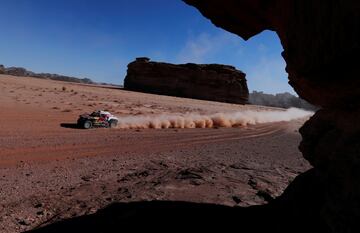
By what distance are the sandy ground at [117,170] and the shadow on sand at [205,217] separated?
0.59 m

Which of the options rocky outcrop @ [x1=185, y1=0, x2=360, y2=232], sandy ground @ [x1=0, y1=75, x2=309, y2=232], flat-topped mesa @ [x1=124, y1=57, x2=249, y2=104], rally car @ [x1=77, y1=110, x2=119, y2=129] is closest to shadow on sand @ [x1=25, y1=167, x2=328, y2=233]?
rocky outcrop @ [x1=185, y1=0, x2=360, y2=232]

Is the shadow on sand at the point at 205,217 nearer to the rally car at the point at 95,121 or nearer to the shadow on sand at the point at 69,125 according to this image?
the rally car at the point at 95,121

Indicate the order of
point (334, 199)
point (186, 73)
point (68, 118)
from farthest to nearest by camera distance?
1. point (186, 73)
2. point (68, 118)
3. point (334, 199)

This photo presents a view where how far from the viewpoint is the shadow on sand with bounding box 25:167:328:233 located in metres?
7.65

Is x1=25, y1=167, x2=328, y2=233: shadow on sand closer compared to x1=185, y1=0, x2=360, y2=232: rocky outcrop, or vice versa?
x1=185, y1=0, x2=360, y2=232: rocky outcrop

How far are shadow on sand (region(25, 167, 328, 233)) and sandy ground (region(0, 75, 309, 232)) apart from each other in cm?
59

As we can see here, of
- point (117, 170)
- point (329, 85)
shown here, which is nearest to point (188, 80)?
point (117, 170)

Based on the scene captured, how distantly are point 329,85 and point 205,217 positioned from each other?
177 inches

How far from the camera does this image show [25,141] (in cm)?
1972

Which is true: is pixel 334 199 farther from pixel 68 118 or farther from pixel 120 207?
pixel 68 118

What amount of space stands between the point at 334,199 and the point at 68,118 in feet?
95.5

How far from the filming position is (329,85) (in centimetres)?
651

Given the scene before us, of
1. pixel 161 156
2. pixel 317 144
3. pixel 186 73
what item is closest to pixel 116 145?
pixel 161 156

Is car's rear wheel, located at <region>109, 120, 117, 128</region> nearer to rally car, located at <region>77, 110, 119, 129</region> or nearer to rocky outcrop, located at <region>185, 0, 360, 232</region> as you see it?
rally car, located at <region>77, 110, 119, 129</region>
